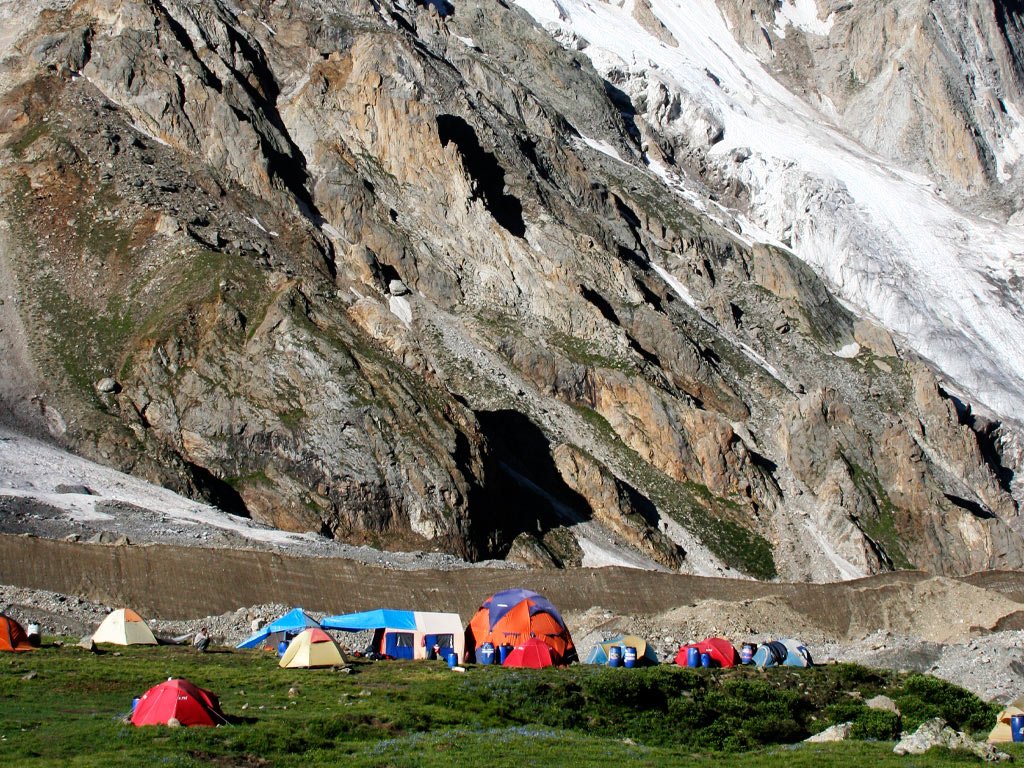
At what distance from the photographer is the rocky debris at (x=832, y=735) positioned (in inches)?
946

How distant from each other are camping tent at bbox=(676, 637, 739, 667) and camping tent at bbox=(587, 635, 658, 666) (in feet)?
2.91

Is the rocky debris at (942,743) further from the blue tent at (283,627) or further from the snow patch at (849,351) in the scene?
the snow patch at (849,351)

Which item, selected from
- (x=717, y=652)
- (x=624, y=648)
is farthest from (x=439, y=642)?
(x=717, y=652)

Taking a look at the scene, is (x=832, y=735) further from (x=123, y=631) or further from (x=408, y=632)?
(x=123, y=631)

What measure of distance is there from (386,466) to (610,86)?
102 meters

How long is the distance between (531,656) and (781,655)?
29.1ft

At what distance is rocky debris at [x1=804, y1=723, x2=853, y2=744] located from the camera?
2404 centimetres

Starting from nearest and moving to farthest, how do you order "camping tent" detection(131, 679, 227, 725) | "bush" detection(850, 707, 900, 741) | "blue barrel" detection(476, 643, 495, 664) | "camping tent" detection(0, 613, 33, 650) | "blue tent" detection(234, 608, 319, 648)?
"camping tent" detection(131, 679, 227, 725) → "bush" detection(850, 707, 900, 741) → "camping tent" detection(0, 613, 33, 650) → "blue barrel" detection(476, 643, 495, 664) → "blue tent" detection(234, 608, 319, 648)

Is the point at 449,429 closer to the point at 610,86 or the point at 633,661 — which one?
the point at 633,661

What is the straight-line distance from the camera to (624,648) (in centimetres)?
3353

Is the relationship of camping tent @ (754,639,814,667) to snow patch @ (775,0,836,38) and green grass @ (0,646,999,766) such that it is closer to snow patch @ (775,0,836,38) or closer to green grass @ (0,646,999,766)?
green grass @ (0,646,999,766)

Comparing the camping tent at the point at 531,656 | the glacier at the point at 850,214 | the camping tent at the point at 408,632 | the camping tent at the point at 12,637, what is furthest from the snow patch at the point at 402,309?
the camping tent at the point at 12,637

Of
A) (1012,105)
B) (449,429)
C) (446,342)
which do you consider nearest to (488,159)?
(446,342)

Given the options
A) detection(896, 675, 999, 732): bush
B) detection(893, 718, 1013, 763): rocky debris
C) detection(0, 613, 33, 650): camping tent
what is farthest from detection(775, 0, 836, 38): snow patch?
detection(893, 718, 1013, 763): rocky debris
